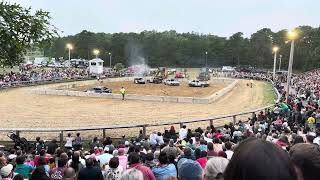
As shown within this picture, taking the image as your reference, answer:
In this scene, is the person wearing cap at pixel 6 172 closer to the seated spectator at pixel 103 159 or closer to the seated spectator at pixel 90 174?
the seated spectator at pixel 90 174

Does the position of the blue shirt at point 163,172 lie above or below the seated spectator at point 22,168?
above

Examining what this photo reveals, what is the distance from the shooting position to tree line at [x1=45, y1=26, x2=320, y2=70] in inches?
4604

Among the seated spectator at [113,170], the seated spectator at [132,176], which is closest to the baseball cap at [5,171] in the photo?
the seated spectator at [113,170]

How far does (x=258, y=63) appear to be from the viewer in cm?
11606

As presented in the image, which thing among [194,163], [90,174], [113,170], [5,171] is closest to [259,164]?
[194,163]

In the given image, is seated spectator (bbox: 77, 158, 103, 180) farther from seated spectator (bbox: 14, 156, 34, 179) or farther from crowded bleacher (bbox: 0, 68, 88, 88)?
crowded bleacher (bbox: 0, 68, 88, 88)

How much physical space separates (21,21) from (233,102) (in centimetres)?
2454

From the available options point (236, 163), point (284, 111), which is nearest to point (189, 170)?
point (236, 163)

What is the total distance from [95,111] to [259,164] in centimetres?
3216

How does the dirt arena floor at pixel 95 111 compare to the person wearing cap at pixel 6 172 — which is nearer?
the person wearing cap at pixel 6 172

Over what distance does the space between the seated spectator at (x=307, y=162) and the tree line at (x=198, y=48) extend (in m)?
114

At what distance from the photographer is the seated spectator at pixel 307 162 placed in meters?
2.38

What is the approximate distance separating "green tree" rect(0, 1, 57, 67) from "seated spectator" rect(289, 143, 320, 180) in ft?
61.9

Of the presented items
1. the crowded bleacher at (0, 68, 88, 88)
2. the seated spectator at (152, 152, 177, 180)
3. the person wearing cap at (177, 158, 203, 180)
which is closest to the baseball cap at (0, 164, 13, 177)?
the seated spectator at (152, 152, 177, 180)
